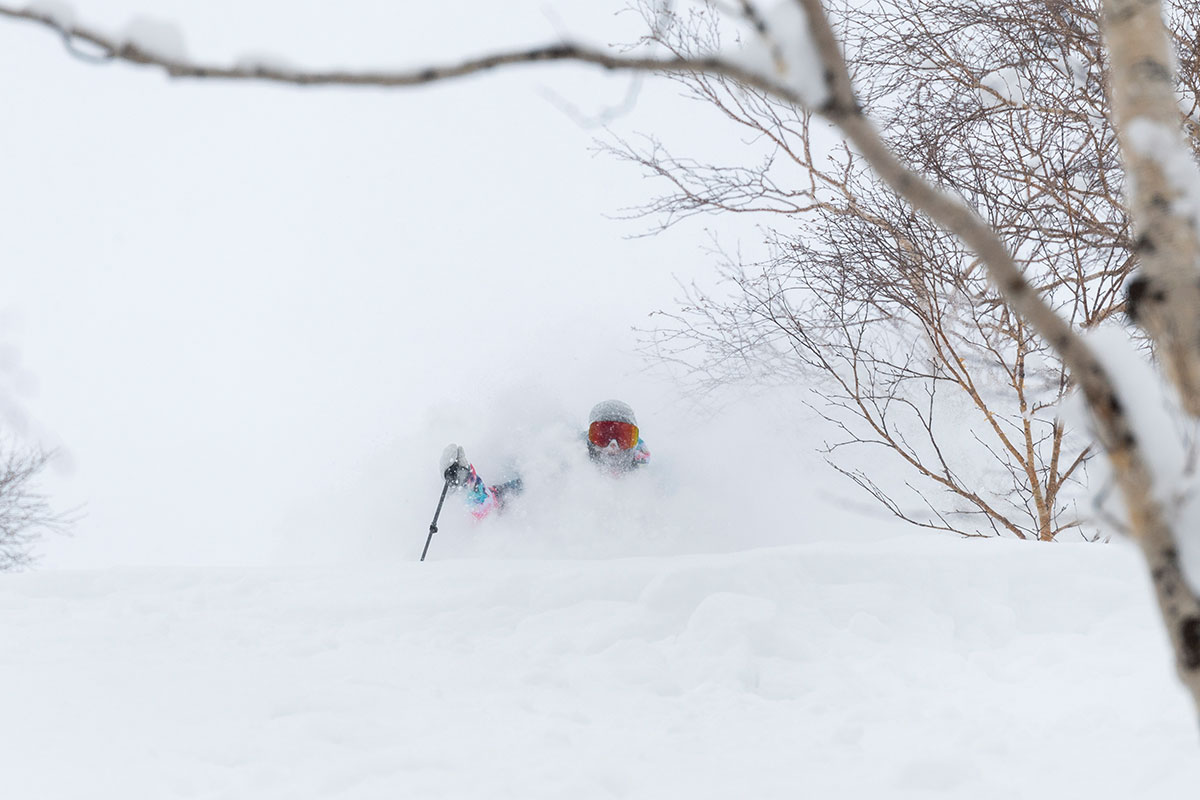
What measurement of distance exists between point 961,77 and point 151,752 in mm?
5203

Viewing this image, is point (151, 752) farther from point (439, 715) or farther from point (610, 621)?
point (610, 621)

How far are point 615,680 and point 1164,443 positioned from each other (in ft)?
8.13

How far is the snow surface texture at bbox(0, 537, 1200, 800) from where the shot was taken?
2.34 metres

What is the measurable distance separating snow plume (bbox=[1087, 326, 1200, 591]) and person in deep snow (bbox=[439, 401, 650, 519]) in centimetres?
733

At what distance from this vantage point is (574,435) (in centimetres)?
928

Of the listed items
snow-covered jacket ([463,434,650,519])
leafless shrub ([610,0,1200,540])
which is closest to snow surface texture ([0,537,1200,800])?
leafless shrub ([610,0,1200,540])

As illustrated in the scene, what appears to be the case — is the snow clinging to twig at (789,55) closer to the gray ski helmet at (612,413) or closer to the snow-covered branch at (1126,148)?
the snow-covered branch at (1126,148)

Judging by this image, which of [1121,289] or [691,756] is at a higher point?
[1121,289]

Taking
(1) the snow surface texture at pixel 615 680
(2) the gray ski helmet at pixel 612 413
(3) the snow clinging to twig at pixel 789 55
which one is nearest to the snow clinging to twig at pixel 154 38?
(3) the snow clinging to twig at pixel 789 55

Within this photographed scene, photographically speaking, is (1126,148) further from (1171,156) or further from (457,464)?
(457,464)

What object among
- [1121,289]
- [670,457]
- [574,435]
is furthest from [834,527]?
[1121,289]

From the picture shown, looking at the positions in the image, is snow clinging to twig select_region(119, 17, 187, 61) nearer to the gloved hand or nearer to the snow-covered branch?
the snow-covered branch

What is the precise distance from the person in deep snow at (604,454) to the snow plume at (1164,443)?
7.33 metres

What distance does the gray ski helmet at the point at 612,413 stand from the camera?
8375 mm
